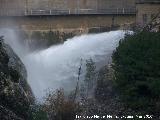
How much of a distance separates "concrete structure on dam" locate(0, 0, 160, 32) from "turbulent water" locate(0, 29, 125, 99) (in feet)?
5.88

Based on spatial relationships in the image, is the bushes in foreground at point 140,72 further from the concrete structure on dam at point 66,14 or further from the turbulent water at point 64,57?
the concrete structure on dam at point 66,14

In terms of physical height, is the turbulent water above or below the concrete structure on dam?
below

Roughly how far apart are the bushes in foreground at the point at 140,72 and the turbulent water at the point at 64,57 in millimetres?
8639

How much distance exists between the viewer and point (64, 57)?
4231cm

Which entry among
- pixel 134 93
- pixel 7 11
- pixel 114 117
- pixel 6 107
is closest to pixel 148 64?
pixel 134 93

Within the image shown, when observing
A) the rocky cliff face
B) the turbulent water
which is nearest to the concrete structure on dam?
the turbulent water

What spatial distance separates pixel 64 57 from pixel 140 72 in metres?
18.9

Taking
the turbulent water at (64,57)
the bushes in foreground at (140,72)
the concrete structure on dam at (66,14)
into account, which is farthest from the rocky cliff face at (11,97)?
the concrete structure on dam at (66,14)

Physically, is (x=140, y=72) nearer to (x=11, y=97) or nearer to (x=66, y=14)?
(x=11, y=97)


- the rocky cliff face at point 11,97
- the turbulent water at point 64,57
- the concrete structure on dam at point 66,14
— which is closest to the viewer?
the rocky cliff face at point 11,97

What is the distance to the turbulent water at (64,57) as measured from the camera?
3641 centimetres

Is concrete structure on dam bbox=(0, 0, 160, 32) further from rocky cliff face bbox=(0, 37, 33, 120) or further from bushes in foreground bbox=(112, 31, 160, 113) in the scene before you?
rocky cliff face bbox=(0, 37, 33, 120)

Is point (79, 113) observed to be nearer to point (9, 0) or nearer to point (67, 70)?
point (67, 70)

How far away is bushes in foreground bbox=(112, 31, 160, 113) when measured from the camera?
2281 cm
